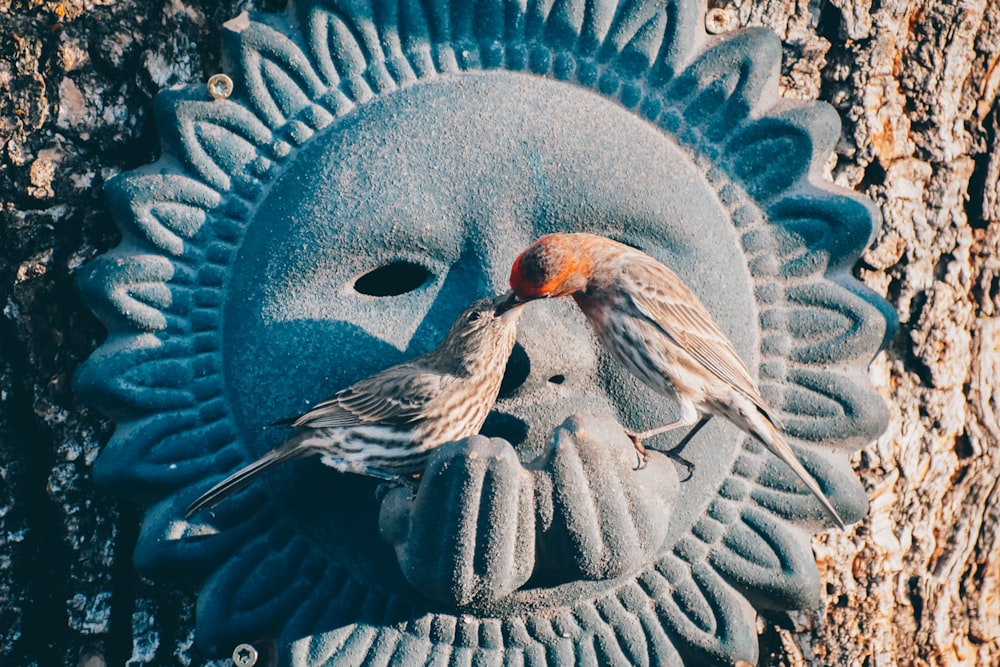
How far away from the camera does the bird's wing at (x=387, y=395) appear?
80.9 inches

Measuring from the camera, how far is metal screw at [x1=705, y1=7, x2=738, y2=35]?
7.64 feet

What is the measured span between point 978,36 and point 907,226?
0.55 meters

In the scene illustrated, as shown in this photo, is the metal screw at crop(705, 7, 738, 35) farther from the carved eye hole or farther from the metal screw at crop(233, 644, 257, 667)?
the metal screw at crop(233, 644, 257, 667)

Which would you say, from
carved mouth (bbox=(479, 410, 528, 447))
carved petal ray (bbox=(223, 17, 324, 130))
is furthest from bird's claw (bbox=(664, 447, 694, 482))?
carved petal ray (bbox=(223, 17, 324, 130))

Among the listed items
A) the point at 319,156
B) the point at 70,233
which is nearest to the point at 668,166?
the point at 319,156

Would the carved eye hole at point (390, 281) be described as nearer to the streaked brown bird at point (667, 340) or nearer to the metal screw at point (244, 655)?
the streaked brown bird at point (667, 340)

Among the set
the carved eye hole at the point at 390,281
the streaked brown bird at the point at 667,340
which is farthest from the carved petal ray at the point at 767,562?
the carved eye hole at the point at 390,281

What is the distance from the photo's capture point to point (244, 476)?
2031 millimetres

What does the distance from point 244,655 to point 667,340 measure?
3.83ft

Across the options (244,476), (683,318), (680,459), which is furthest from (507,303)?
(244,476)

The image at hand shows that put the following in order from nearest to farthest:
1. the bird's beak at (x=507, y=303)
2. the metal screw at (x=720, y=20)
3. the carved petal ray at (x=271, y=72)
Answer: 1. the bird's beak at (x=507, y=303)
2. the carved petal ray at (x=271, y=72)
3. the metal screw at (x=720, y=20)

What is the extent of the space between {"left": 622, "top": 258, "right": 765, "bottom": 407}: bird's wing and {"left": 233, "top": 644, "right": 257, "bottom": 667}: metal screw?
1136mm

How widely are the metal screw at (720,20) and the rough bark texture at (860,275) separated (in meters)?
0.02

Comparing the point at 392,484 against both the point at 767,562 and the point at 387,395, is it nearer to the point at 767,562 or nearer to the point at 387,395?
the point at 387,395
